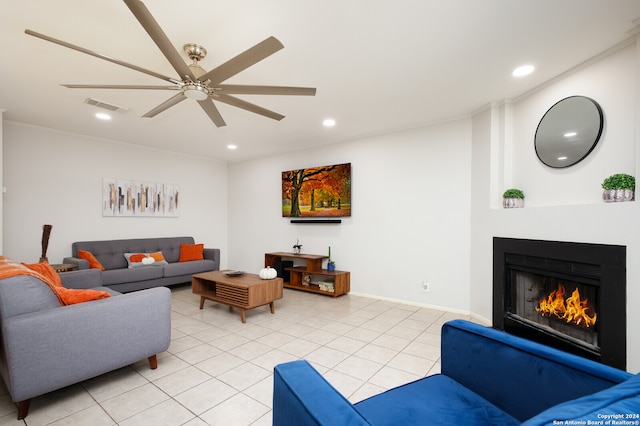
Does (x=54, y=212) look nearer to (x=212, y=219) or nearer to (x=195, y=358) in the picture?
(x=212, y=219)

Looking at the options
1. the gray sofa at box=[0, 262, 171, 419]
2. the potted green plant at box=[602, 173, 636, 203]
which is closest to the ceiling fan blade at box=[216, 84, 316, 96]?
the gray sofa at box=[0, 262, 171, 419]

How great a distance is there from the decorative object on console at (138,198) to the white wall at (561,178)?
533 cm

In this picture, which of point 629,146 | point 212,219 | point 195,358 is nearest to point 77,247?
point 212,219

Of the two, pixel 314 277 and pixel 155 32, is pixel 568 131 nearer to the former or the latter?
pixel 155 32

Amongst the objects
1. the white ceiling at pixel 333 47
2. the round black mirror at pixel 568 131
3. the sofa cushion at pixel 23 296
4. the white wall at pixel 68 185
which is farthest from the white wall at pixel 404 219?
the sofa cushion at pixel 23 296

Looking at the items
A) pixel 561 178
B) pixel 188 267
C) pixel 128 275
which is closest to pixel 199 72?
pixel 561 178

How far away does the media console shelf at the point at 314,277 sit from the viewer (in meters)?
4.61

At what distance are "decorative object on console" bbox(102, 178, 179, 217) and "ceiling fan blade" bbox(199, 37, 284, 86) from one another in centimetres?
404

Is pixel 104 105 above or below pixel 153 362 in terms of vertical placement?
above

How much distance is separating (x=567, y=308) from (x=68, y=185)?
21.5ft

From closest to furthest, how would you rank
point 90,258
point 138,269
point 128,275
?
point 90,258
point 128,275
point 138,269

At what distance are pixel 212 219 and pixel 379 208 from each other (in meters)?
3.89

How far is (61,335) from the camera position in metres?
1.81

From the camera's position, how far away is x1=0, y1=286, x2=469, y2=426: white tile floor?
5.97 feet
